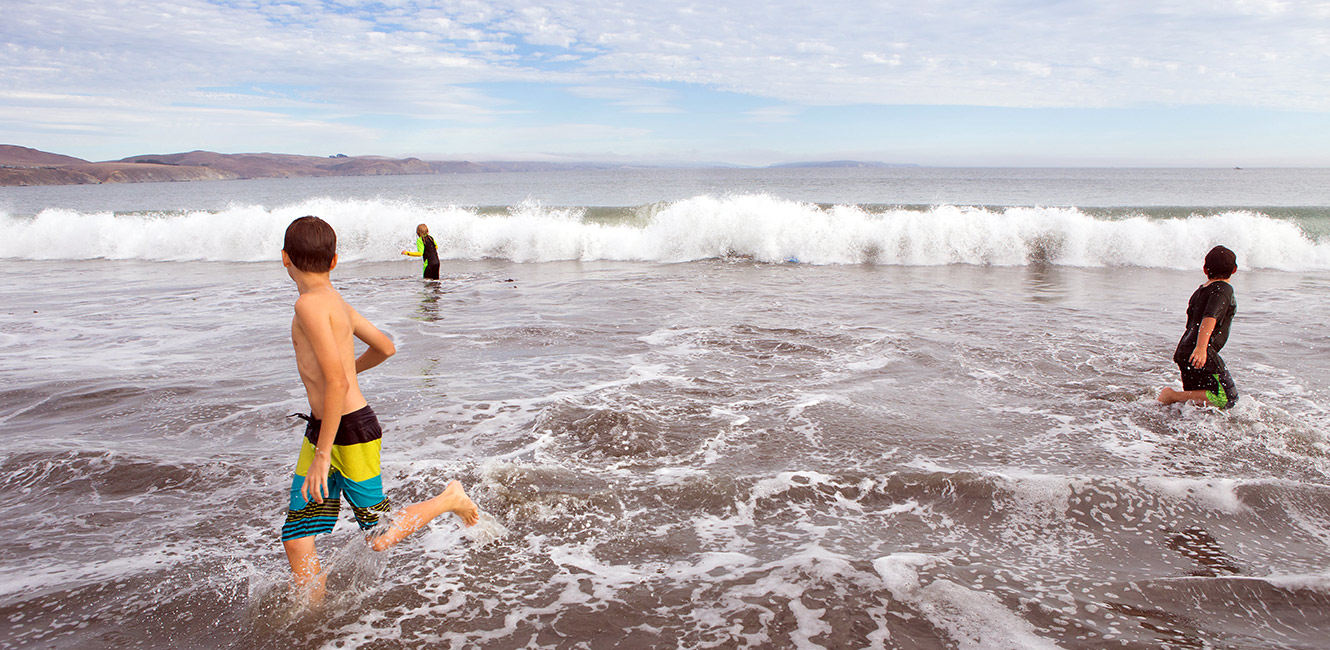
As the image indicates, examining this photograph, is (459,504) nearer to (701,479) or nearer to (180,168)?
(701,479)

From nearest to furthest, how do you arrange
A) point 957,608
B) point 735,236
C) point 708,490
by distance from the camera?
point 957,608
point 708,490
point 735,236

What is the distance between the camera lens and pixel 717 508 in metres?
4.37

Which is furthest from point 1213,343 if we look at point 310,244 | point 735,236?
point 735,236

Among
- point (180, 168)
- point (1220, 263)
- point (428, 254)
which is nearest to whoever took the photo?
point (1220, 263)

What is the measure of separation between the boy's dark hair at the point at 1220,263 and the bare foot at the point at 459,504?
18.2ft

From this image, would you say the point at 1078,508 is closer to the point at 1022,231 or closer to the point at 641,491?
the point at 641,491

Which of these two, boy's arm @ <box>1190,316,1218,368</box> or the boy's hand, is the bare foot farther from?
boy's arm @ <box>1190,316,1218,368</box>

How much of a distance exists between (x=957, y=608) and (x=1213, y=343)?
158 inches

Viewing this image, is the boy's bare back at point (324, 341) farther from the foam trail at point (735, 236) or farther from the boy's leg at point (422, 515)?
the foam trail at point (735, 236)

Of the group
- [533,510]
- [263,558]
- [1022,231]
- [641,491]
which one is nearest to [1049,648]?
[641,491]

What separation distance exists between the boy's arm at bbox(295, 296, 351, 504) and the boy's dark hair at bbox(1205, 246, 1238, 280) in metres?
6.00

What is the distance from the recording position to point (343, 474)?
316 centimetres

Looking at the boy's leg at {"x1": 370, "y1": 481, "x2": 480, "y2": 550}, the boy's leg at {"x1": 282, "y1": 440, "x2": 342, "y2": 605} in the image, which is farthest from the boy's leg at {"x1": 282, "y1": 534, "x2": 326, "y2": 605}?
the boy's leg at {"x1": 370, "y1": 481, "x2": 480, "y2": 550}

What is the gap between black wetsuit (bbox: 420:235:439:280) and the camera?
14.7m
